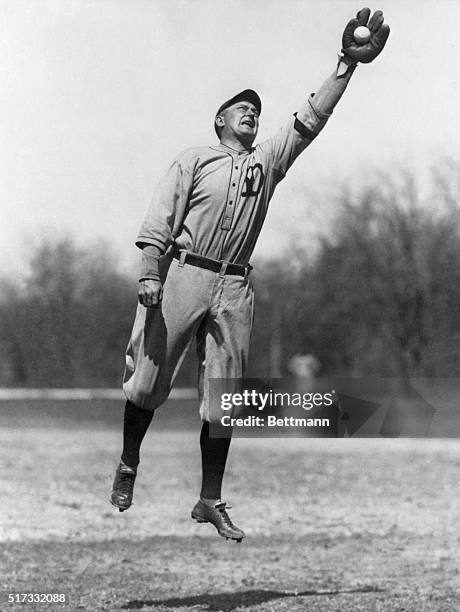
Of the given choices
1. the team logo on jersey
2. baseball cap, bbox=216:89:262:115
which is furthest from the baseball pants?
baseball cap, bbox=216:89:262:115

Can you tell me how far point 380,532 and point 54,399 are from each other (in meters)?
4.43

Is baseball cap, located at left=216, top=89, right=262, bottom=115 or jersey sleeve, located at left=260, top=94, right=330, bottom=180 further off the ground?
baseball cap, located at left=216, top=89, right=262, bottom=115

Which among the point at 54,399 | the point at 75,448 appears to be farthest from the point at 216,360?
the point at 75,448

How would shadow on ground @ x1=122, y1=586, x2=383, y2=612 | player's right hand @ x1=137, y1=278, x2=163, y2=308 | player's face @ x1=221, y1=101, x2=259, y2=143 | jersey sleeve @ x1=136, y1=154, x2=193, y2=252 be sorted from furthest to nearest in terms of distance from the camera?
shadow on ground @ x1=122, y1=586, x2=383, y2=612
player's face @ x1=221, y1=101, x2=259, y2=143
jersey sleeve @ x1=136, y1=154, x2=193, y2=252
player's right hand @ x1=137, y1=278, x2=163, y2=308

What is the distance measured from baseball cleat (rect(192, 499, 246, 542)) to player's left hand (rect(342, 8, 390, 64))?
212 centimetres

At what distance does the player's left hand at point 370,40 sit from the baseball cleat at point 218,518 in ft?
6.96

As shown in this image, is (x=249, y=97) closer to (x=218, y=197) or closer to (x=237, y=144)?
(x=237, y=144)

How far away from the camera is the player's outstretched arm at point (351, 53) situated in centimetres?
470

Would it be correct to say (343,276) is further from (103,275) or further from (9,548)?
(103,275)

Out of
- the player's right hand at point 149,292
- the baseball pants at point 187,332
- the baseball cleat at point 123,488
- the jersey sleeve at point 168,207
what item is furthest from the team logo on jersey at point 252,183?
the baseball cleat at point 123,488

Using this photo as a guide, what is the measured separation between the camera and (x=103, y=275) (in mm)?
9031

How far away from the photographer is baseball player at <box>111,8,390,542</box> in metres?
4.77

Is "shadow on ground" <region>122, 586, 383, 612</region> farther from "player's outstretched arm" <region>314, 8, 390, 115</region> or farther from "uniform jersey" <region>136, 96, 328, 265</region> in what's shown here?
"player's outstretched arm" <region>314, 8, 390, 115</region>

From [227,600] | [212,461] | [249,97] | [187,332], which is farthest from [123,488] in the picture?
[227,600]
